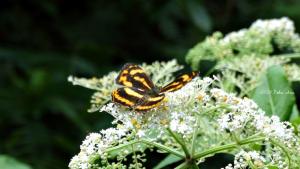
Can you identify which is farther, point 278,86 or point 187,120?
point 278,86

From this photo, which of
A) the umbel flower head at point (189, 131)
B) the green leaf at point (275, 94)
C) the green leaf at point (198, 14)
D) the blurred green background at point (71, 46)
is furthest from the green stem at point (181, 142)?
the green leaf at point (198, 14)

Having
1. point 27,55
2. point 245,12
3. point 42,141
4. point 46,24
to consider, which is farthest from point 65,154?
point 245,12

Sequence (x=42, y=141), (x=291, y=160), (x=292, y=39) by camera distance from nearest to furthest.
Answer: (x=291, y=160), (x=292, y=39), (x=42, y=141)

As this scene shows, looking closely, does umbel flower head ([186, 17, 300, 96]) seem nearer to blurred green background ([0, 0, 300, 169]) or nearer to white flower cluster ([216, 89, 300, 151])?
white flower cluster ([216, 89, 300, 151])

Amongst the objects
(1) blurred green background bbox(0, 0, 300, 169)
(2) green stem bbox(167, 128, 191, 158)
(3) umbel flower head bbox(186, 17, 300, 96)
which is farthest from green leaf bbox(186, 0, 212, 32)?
(2) green stem bbox(167, 128, 191, 158)

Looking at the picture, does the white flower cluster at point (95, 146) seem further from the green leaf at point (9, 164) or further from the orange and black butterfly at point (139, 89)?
the green leaf at point (9, 164)

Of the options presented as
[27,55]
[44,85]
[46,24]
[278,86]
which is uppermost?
[46,24]

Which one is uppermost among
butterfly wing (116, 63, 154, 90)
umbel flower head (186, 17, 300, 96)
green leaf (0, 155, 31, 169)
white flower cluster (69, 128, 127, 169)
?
umbel flower head (186, 17, 300, 96)

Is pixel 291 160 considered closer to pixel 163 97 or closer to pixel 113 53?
pixel 163 97
